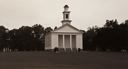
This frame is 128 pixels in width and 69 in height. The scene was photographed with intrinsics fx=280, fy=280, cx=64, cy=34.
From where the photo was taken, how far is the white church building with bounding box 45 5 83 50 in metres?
74.2

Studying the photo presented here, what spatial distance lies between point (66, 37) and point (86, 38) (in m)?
22.0

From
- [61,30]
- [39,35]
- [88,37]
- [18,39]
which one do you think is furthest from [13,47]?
[61,30]

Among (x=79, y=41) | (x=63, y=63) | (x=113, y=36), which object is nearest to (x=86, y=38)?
(x=79, y=41)

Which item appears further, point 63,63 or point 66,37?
point 66,37

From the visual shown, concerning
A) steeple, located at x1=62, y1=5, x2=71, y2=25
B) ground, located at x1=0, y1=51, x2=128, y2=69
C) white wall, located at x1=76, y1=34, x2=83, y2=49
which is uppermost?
steeple, located at x1=62, y1=5, x2=71, y2=25

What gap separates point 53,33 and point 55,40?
1.94 meters

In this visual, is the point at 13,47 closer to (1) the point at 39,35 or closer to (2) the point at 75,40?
(1) the point at 39,35

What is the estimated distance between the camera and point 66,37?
3061 inches

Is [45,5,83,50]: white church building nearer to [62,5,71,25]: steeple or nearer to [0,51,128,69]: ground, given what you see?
[62,5,71,25]: steeple

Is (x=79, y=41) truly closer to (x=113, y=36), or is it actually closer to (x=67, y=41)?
(x=67, y=41)

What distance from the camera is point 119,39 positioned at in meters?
72.1

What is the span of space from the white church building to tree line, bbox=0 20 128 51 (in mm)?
7722

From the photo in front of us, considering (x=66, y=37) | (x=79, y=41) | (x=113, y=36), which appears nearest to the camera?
(x=113, y=36)

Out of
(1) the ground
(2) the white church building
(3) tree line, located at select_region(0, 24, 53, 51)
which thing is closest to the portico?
(2) the white church building
